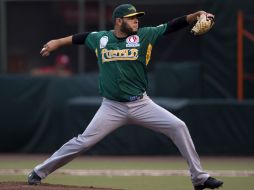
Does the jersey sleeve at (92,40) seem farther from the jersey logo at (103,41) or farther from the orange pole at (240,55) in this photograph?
the orange pole at (240,55)

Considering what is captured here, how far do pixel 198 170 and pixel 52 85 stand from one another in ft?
26.1

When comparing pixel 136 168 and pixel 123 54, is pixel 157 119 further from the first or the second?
pixel 136 168

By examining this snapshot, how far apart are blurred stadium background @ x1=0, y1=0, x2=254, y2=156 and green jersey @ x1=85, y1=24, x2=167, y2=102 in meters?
6.36

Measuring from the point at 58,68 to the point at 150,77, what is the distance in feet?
8.30

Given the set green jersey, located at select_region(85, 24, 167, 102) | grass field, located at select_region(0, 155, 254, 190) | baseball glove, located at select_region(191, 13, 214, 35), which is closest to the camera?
baseball glove, located at select_region(191, 13, 214, 35)

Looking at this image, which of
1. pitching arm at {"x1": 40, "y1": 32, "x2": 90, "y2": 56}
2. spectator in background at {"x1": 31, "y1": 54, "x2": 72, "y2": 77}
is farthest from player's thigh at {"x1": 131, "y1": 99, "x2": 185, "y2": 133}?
spectator in background at {"x1": 31, "y1": 54, "x2": 72, "y2": 77}

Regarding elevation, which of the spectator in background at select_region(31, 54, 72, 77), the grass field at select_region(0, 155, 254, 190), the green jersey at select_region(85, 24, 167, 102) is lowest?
the grass field at select_region(0, 155, 254, 190)

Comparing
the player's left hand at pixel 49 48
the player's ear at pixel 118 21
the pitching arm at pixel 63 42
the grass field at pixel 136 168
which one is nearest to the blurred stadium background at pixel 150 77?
the grass field at pixel 136 168

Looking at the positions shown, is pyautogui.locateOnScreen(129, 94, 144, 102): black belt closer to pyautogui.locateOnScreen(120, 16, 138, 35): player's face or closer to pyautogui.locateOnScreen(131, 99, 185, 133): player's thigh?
pyautogui.locateOnScreen(131, 99, 185, 133): player's thigh

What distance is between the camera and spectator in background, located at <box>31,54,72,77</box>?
18.3m

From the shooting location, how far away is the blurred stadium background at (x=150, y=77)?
1490 cm

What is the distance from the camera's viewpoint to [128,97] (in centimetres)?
845

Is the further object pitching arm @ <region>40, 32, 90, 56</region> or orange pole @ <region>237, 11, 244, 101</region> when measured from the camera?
orange pole @ <region>237, 11, 244, 101</region>

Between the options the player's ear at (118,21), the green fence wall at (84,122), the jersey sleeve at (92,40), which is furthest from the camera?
the green fence wall at (84,122)
